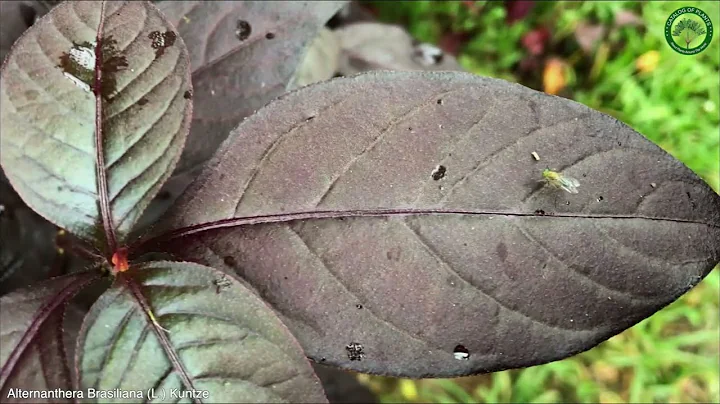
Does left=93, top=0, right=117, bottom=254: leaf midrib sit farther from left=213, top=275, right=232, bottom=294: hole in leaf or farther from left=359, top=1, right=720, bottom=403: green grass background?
left=359, top=1, right=720, bottom=403: green grass background

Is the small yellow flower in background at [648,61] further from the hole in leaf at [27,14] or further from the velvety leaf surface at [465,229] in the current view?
the hole in leaf at [27,14]

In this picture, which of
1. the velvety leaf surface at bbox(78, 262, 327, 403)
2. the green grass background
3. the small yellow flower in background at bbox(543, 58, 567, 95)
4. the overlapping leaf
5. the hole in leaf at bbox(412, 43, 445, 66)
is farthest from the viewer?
the small yellow flower in background at bbox(543, 58, 567, 95)

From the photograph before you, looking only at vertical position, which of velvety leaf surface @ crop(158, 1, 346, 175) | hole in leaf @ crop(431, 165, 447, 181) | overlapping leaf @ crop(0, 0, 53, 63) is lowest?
hole in leaf @ crop(431, 165, 447, 181)

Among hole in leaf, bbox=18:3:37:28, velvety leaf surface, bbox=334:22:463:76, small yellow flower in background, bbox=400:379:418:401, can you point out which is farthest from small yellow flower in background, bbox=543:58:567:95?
hole in leaf, bbox=18:3:37:28

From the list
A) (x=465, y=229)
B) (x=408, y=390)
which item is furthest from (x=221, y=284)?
(x=408, y=390)

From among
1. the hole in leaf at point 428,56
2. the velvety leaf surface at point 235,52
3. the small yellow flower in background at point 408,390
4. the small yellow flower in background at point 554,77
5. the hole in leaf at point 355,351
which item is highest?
the small yellow flower in background at point 554,77

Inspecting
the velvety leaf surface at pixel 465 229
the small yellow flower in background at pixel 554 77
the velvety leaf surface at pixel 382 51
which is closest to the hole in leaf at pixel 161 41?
the velvety leaf surface at pixel 465 229
